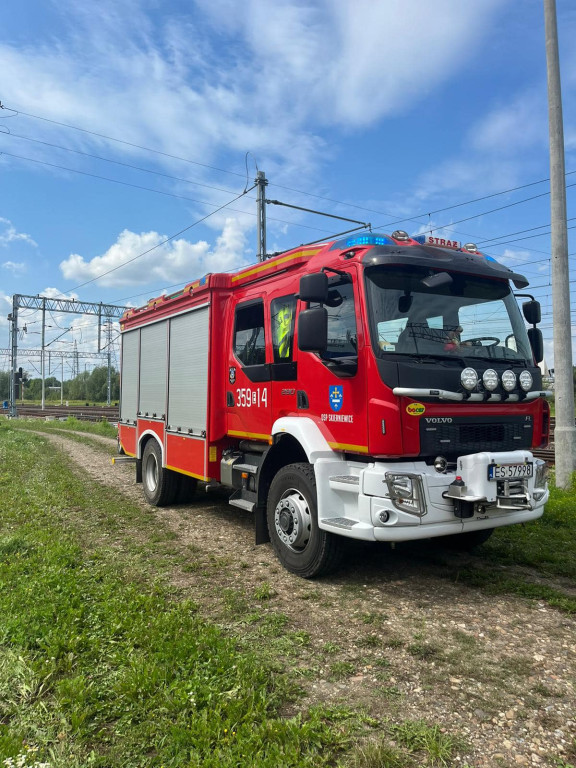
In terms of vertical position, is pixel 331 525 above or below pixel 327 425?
below

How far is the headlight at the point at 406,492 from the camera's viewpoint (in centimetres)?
409

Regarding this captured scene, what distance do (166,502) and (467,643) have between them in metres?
5.43

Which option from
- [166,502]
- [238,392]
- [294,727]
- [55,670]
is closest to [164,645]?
[55,670]

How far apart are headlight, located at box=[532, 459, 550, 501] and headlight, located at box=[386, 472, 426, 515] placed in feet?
4.08

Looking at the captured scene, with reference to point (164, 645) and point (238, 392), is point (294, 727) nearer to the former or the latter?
point (164, 645)

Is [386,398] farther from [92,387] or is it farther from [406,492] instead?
[92,387]

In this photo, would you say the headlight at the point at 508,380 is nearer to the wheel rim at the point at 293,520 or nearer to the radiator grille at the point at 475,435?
the radiator grille at the point at 475,435

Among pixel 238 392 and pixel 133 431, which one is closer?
pixel 238 392

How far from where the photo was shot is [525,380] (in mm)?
4824

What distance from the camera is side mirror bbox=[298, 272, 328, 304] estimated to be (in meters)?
4.45

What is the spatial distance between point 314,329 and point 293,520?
5.81 ft

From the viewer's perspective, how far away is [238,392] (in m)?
6.29

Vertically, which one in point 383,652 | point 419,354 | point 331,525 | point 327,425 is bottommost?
point 383,652

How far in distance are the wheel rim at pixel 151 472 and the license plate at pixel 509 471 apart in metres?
5.42
